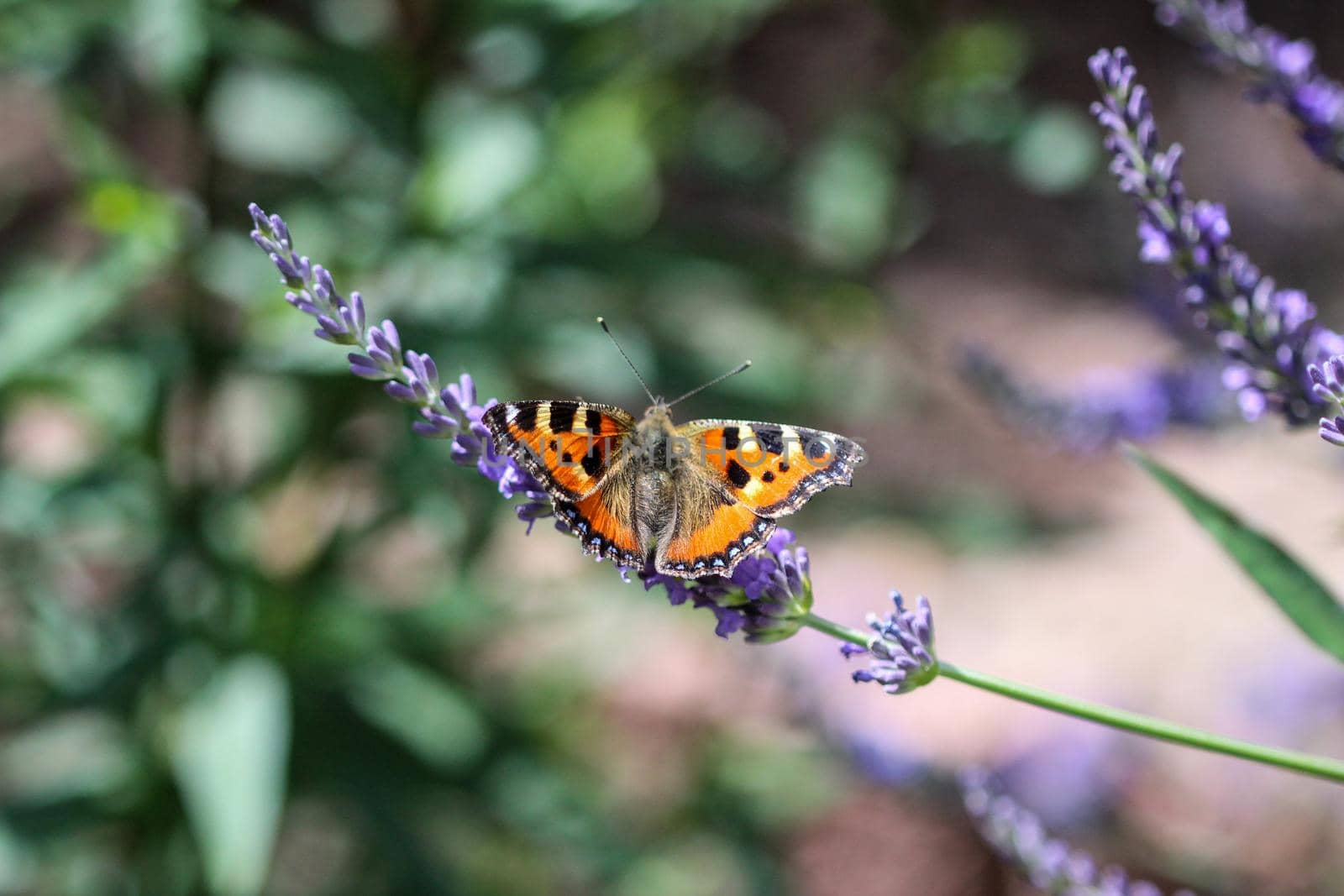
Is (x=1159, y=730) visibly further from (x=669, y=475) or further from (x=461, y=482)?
(x=461, y=482)

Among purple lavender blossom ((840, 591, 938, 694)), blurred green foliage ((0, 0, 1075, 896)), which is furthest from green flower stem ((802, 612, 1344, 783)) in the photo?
blurred green foliage ((0, 0, 1075, 896))

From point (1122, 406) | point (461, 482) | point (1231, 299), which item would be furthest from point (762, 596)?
point (461, 482)

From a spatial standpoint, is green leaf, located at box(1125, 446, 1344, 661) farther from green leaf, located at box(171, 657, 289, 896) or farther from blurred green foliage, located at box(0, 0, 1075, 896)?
green leaf, located at box(171, 657, 289, 896)

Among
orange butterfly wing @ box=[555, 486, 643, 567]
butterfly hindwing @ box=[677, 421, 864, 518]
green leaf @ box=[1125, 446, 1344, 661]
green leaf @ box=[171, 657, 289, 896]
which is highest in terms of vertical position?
green leaf @ box=[1125, 446, 1344, 661]

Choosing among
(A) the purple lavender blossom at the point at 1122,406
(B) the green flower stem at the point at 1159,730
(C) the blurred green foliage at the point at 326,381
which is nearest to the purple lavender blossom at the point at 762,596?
(B) the green flower stem at the point at 1159,730

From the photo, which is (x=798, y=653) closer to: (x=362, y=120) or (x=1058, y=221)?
(x=362, y=120)
